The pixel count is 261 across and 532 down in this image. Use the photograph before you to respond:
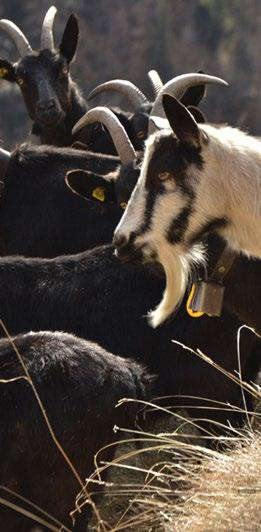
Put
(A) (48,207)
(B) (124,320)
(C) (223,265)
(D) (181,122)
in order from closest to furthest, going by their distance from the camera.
Result: (D) (181,122), (C) (223,265), (B) (124,320), (A) (48,207)

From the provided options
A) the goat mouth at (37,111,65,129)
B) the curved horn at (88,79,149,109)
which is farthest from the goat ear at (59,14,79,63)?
the curved horn at (88,79,149,109)

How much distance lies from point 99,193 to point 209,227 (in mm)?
1706

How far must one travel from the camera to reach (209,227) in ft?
20.7

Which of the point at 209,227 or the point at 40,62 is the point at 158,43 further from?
the point at 209,227

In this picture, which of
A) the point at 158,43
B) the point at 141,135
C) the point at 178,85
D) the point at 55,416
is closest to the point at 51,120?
the point at 141,135

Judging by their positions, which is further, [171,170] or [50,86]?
[50,86]

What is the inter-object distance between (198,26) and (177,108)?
73.6 ft

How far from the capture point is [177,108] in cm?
610

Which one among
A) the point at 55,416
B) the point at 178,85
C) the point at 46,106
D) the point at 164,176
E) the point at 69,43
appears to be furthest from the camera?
the point at 69,43

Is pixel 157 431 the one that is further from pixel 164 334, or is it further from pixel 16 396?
pixel 16 396

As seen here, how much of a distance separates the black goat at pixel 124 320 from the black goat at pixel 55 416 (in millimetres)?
1251

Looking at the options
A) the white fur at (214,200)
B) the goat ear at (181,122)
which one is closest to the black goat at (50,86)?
the white fur at (214,200)

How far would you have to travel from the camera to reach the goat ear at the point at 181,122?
19.9 ft

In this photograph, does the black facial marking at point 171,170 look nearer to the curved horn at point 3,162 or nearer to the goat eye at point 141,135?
the goat eye at point 141,135
